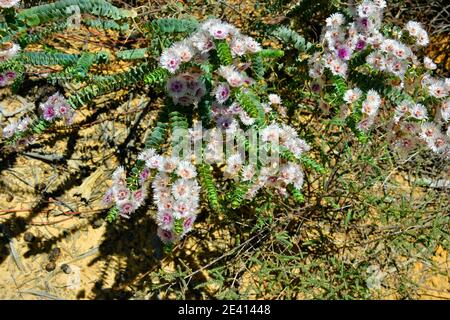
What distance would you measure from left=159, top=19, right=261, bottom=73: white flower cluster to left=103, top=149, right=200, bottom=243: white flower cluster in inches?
15.8

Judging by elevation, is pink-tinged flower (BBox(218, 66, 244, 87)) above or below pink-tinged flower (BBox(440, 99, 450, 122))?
above

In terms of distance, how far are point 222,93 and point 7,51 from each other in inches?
39.1

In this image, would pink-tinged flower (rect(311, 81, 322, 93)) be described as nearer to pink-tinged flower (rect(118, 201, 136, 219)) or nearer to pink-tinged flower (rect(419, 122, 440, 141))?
pink-tinged flower (rect(419, 122, 440, 141))

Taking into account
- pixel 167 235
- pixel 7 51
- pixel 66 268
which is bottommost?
pixel 66 268

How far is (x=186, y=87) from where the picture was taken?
222cm

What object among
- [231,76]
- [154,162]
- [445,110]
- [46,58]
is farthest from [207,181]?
[445,110]

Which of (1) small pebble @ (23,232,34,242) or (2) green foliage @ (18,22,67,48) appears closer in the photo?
(2) green foliage @ (18,22,67,48)

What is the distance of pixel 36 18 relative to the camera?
2.29m

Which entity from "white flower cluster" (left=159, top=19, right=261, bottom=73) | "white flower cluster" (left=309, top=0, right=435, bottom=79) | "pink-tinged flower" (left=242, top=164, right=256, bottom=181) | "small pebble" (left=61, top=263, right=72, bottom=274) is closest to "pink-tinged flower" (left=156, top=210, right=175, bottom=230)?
"pink-tinged flower" (left=242, top=164, right=256, bottom=181)

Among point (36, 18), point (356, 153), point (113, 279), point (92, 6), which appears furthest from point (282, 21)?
point (113, 279)

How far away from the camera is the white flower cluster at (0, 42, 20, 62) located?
2.22 meters

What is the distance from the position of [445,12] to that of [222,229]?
2201 millimetres

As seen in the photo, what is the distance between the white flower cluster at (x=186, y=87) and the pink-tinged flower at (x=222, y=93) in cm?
11

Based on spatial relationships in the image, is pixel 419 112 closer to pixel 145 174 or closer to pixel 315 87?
pixel 315 87
